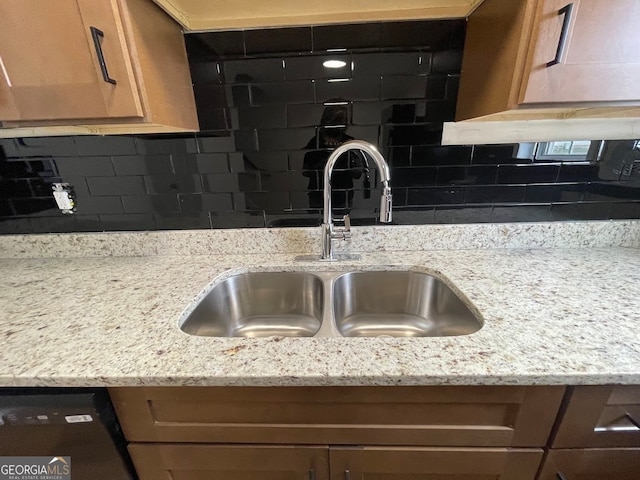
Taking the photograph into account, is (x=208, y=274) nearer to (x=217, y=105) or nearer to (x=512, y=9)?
(x=217, y=105)

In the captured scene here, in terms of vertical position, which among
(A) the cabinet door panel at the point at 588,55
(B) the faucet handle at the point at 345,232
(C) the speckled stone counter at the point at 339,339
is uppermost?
(A) the cabinet door panel at the point at 588,55

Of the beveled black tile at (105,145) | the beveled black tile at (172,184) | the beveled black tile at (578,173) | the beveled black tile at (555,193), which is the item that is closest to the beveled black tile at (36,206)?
the beveled black tile at (105,145)

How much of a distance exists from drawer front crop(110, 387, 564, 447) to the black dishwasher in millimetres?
45

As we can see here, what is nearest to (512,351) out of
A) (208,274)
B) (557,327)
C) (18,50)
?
(557,327)

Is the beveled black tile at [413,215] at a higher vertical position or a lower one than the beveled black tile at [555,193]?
lower

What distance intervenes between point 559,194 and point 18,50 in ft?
5.54

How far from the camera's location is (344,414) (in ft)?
2.03

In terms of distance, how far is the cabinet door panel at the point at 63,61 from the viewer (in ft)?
2.15

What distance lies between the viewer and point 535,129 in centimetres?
100

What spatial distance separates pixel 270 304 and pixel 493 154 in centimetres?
99

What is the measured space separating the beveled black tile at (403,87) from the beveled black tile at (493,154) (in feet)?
0.96

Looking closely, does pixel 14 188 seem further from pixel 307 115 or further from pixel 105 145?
pixel 307 115

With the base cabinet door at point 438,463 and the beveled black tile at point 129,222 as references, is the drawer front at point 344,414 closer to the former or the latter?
the base cabinet door at point 438,463

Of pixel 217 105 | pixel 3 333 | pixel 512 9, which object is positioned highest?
pixel 512 9
